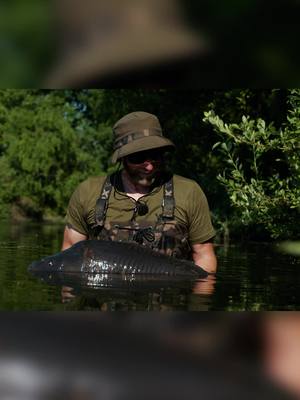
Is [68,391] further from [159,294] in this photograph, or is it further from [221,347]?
[159,294]

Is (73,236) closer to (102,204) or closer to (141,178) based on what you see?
(102,204)

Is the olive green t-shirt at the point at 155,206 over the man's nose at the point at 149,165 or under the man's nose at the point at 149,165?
under

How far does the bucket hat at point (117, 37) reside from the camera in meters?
1.33

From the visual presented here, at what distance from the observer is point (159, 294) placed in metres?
4.99

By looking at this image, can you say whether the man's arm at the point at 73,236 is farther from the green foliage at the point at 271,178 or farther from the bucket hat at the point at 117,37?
the bucket hat at the point at 117,37

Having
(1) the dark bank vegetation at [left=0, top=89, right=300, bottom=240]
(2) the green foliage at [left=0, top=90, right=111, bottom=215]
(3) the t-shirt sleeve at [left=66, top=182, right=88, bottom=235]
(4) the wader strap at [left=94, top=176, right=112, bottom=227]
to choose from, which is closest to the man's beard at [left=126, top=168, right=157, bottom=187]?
(4) the wader strap at [left=94, top=176, right=112, bottom=227]

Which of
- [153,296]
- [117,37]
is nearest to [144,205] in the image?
[153,296]

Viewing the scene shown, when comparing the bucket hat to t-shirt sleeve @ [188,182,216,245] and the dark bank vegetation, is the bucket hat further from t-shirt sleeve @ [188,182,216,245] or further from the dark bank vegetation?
t-shirt sleeve @ [188,182,216,245]

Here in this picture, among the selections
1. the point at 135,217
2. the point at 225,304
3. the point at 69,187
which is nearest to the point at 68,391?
the point at 225,304

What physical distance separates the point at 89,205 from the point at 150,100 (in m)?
15.4

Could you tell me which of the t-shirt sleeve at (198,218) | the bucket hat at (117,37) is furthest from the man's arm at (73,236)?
the bucket hat at (117,37)

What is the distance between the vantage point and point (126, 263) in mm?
5801

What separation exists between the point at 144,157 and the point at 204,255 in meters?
1.13

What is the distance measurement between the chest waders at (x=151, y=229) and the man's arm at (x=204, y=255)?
0.11 m
